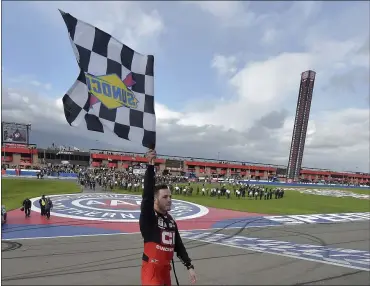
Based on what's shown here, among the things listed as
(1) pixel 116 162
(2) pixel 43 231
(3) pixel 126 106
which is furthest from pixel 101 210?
(1) pixel 116 162

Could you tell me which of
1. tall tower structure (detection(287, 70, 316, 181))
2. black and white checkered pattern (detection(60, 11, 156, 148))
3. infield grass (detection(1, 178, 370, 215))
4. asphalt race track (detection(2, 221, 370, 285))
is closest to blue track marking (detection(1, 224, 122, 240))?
asphalt race track (detection(2, 221, 370, 285))

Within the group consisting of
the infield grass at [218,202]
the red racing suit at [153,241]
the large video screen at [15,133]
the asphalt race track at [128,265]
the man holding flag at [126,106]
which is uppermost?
the large video screen at [15,133]

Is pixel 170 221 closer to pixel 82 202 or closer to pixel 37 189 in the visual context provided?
pixel 82 202

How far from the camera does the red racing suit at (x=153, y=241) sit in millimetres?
3385

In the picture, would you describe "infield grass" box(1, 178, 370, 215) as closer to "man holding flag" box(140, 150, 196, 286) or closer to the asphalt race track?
the asphalt race track

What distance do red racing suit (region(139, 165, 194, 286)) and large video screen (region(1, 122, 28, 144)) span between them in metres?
61.9

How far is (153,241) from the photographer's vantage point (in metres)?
3.50

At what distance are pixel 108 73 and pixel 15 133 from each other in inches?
2426

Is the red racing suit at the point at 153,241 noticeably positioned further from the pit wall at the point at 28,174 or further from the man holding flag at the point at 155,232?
the pit wall at the point at 28,174

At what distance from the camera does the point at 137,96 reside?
3979 millimetres

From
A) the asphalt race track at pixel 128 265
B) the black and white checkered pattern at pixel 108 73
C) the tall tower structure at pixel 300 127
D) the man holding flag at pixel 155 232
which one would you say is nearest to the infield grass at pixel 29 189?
the asphalt race track at pixel 128 265

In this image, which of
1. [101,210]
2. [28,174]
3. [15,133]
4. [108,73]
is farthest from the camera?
[15,133]

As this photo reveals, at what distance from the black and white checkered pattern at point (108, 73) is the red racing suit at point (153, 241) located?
512mm

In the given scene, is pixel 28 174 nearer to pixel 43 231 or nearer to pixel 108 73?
pixel 43 231
